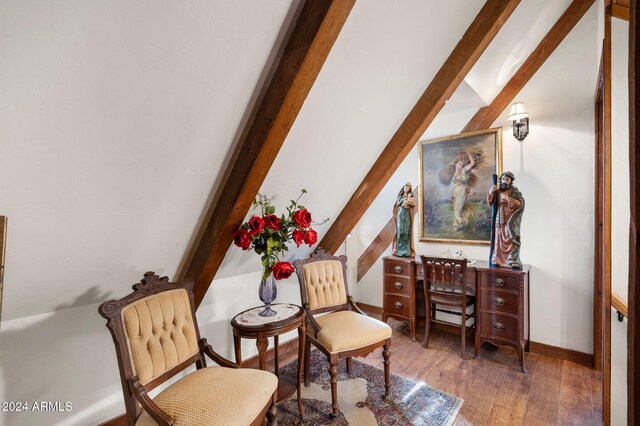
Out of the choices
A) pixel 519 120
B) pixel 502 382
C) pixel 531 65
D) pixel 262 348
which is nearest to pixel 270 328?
pixel 262 348

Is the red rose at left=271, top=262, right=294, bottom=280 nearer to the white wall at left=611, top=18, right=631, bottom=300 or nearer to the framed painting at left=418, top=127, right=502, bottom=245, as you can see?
the white wall at left=611, top=18, right=631, bottom=300

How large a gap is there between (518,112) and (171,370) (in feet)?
11.3

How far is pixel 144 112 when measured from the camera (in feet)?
4.17

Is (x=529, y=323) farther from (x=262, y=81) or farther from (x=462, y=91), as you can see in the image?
(x=262, y=81)

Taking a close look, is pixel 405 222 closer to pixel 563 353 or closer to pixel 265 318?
pixel 563 353

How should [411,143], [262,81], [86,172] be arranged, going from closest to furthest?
[86,172] < [262,81] < [411,143]

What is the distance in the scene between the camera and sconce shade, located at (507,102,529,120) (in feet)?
9.17

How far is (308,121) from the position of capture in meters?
1.88

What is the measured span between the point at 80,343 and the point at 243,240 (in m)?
1.18

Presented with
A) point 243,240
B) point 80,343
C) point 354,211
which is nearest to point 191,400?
point 243,240

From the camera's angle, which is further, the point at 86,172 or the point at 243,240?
the point at 243,240

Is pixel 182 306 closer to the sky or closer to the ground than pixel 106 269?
closer to the ground

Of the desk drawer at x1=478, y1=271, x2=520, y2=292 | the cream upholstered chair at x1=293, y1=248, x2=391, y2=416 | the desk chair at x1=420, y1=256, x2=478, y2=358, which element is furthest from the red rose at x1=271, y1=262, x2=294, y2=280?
the desk drawer at x1=478, y1=271, x2=520, y2=292

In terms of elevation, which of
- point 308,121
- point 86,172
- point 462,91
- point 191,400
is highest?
point 462,91
